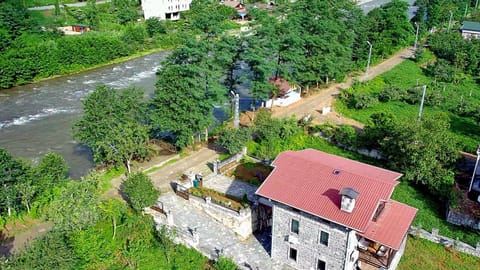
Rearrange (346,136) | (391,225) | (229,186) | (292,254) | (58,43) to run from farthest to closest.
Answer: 1. (58,43)
2. (346,136)
3. (229,186)
4. (292,254)
5. (391,225)

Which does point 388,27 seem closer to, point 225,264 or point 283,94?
point 283,94

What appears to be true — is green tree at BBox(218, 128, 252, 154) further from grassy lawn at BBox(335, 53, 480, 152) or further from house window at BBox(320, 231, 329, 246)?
grassy lawn at BBox(335, 53, 480, 152)

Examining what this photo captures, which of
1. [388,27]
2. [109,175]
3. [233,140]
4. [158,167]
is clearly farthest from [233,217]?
[388,27]

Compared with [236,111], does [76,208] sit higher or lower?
lower

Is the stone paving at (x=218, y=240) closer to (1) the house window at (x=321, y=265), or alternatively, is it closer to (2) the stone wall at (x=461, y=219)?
(1) the house window at (x=321, y=265)


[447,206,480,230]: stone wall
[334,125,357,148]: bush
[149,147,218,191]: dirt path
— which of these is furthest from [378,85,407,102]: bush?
[149,147,218,191]: dirt path

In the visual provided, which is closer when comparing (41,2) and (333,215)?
(333,215)

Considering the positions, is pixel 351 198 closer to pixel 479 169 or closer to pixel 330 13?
pixel 479 169

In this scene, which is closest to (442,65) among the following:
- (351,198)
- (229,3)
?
(351,198)
